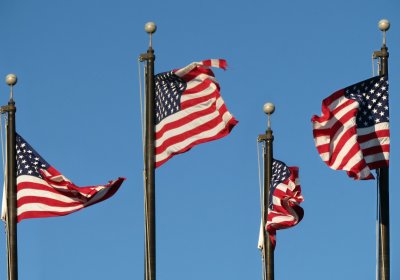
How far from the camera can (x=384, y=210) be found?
6191cm

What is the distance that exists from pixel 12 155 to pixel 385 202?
1020 cm

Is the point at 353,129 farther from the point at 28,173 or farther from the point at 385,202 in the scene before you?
the point at 28,173

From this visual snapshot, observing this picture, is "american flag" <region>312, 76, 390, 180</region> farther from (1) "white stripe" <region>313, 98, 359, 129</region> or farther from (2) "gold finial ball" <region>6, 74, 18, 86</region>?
(2) "gold finial ball" <region>6, 74, 18, 86</region>

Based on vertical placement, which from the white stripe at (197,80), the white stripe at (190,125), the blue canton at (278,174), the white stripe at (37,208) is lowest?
the white stripe at (37,208)

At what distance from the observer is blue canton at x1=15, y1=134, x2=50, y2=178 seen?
2426 inches

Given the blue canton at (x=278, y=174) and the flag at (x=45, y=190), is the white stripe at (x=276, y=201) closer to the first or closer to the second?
the blue canton at (x=278, y=174)

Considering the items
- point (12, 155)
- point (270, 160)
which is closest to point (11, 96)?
point (12, 155)

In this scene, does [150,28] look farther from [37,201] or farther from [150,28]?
[37,201]

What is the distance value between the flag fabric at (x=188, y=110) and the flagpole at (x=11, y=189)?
393cm

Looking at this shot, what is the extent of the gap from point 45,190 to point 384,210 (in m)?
9.20

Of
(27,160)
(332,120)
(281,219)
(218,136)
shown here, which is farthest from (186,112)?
(27,160)

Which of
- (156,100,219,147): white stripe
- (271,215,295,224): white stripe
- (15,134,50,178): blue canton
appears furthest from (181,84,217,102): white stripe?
(15,134,50,178): blue canton

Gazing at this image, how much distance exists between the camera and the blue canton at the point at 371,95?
206 feet

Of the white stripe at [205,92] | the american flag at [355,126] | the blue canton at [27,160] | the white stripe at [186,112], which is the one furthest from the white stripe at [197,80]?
the blue canton at [27,160]
